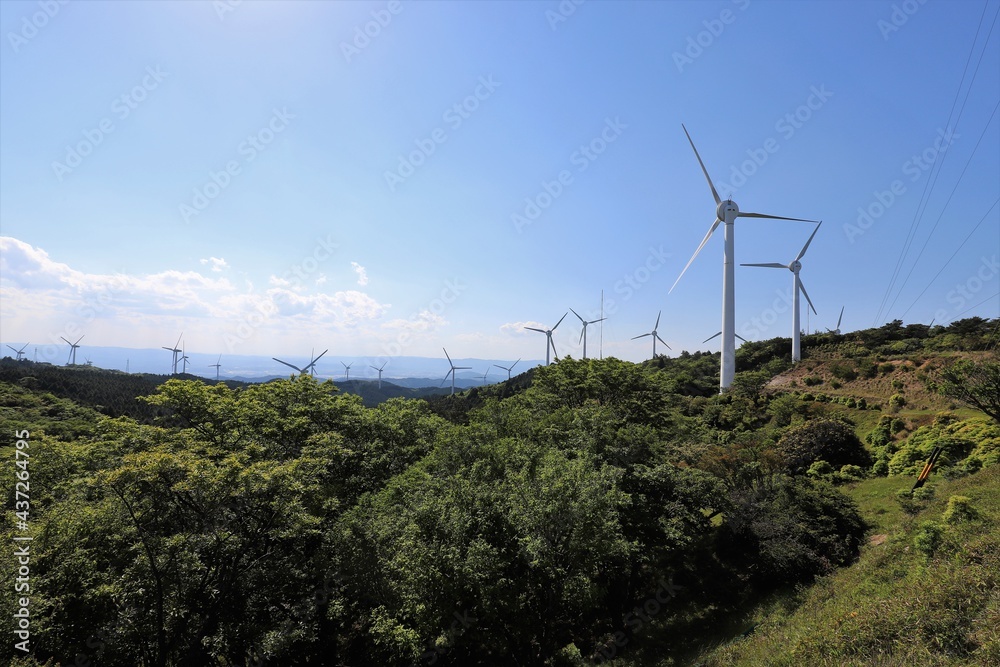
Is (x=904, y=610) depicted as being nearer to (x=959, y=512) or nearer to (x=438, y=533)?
(x=959, y=512)

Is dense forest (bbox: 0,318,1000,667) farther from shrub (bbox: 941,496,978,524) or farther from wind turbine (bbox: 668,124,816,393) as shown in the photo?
wind turbine (bbox: 668,124,816,393)

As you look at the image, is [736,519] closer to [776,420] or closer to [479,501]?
[479,501]

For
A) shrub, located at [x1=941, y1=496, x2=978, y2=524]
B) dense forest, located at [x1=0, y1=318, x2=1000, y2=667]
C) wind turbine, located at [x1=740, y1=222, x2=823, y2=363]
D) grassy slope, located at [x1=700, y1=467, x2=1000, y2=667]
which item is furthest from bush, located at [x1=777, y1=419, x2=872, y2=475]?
wind turbine, located at [x1=740, y1=222, x2=823, y2=363]

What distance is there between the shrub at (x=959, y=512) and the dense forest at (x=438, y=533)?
0.06 meters

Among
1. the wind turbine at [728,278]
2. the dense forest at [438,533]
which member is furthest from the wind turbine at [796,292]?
the dense forest at [438,533]

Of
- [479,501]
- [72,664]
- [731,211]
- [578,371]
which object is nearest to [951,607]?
[479,501]

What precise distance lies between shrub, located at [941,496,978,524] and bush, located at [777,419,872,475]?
13637 millimetres

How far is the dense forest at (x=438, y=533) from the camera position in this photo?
12984 millimetres

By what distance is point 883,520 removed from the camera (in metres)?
19.1

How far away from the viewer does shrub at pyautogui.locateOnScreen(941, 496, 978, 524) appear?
44.3 feet

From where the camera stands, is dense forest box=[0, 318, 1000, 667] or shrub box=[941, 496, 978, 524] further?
shrub box=[941, 496, 978, 524]

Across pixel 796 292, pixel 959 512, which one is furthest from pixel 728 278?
pixel 959 512

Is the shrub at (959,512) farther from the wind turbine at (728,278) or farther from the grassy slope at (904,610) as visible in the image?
the wind turbine at (728,278)

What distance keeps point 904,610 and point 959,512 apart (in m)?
7.93
